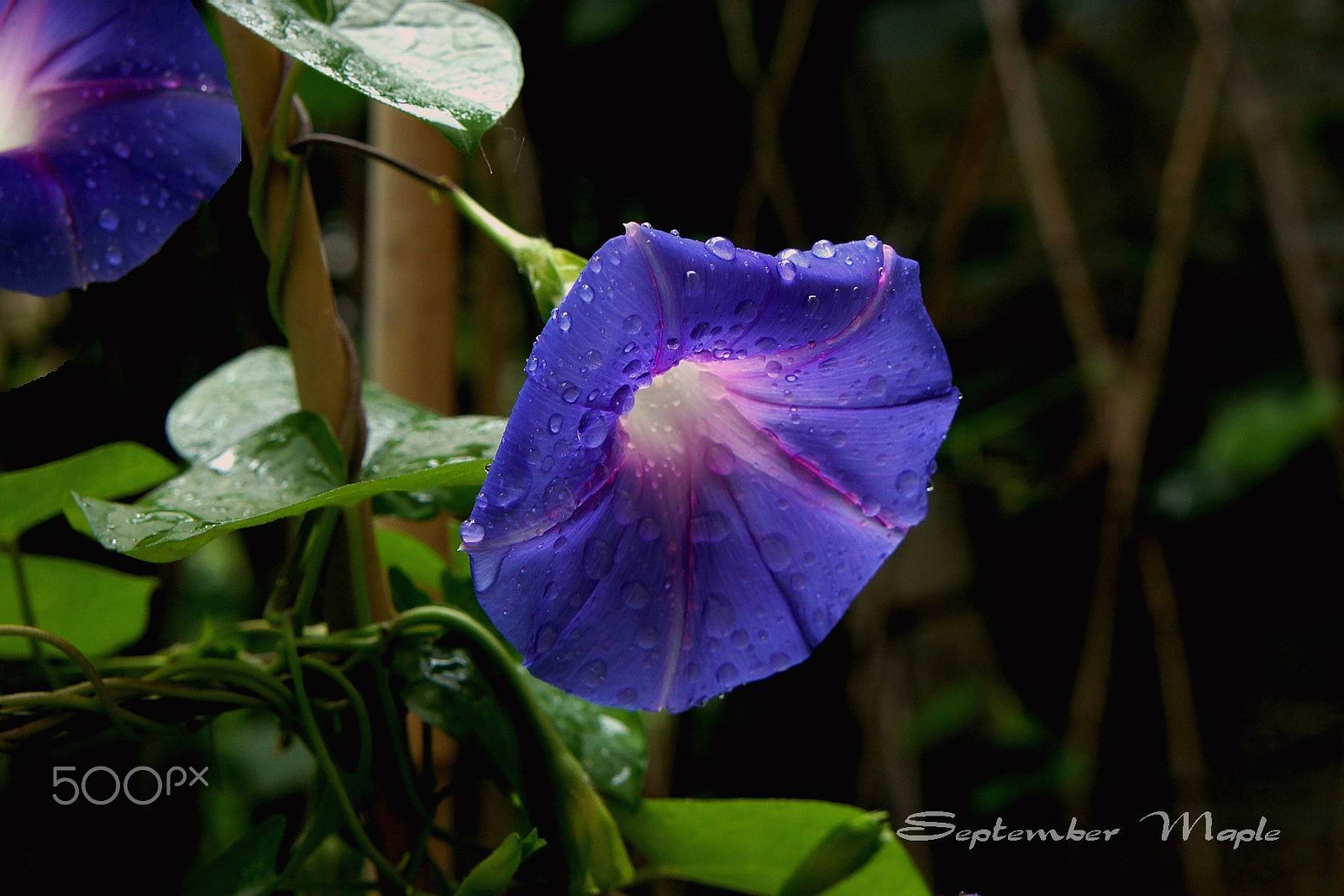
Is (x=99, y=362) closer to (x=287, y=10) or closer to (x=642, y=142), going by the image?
(x=287, y=10)

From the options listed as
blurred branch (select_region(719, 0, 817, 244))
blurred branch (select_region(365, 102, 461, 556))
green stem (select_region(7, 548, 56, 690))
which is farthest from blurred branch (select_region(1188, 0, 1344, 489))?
green stem (select_region(7, 548, 56, 690))

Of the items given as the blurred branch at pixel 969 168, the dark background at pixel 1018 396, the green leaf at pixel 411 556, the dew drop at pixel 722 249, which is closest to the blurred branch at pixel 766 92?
the dark background at pixel 1018 396

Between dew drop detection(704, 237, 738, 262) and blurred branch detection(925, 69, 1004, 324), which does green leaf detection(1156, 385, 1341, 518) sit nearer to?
blurred branch detection(925, 69, 1004, 324)

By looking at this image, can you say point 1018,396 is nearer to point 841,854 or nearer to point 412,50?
point 841,854

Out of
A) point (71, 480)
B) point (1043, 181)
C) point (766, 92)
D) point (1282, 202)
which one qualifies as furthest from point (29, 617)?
point (1282, 202)

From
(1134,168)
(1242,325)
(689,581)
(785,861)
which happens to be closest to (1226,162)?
(1134,168)

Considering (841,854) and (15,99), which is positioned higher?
(15,99)
